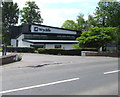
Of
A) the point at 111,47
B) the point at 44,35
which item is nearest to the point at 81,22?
the point at 44,35

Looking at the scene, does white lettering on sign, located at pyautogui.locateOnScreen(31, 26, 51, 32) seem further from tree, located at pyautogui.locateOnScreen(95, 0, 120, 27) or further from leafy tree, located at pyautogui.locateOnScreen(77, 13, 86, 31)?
leafy tree, located at pyautogui.locateOnScreen(77, 13, 86, 31)

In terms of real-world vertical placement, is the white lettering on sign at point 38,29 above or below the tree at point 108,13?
below

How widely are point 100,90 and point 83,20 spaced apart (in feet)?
241

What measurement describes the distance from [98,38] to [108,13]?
2255 centimetres

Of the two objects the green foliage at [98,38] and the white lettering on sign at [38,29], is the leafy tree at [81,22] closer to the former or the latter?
the white lettering on sign at [38,29]

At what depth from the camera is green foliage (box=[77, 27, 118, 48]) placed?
98.2 feet

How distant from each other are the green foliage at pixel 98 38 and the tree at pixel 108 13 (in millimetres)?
18186

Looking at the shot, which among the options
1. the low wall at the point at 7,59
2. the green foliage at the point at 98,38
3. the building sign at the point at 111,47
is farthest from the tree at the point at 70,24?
the low wall at the point at 7,59

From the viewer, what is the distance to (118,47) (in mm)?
33219

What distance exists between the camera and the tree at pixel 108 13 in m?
48.7

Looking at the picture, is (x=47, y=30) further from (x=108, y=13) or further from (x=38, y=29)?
(x=108, y=13)

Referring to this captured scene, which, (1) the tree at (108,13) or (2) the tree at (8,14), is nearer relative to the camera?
(1) the tree at (108,13)

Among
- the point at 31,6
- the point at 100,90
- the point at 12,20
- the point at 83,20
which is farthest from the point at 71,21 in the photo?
the point at 100,90

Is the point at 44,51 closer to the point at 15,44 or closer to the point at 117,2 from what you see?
the point at 15,44
